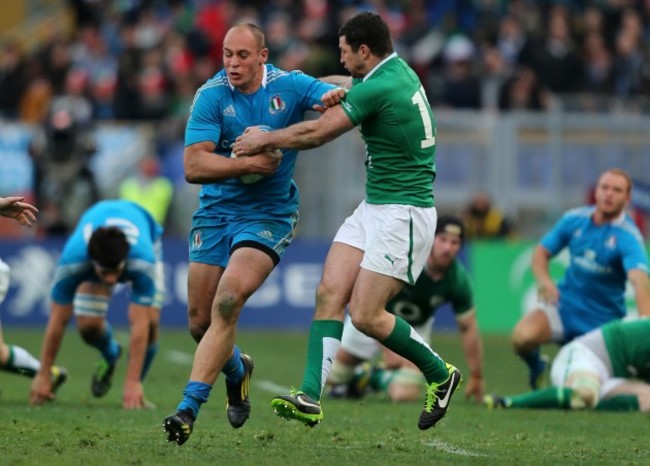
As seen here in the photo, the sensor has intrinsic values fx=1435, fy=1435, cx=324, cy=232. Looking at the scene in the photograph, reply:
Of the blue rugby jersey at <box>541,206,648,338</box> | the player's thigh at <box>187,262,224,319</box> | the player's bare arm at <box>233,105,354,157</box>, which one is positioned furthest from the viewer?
the blue rugby jersey at <box>541,206,648,338</box>

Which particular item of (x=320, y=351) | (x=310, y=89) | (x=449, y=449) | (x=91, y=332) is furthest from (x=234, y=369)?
(x=91, y=332)

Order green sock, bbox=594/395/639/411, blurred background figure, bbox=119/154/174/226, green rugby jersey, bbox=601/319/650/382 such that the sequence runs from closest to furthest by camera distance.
→ green rugby jersey, bbox=601/319/650/382 → green sock, bbox=594/395/639/411 → blurred background figure, bbox=119/154/174/226

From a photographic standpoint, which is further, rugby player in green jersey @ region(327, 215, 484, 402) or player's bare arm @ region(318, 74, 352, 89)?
rugby player in green jersey @ region(327, 215, 484, 402)

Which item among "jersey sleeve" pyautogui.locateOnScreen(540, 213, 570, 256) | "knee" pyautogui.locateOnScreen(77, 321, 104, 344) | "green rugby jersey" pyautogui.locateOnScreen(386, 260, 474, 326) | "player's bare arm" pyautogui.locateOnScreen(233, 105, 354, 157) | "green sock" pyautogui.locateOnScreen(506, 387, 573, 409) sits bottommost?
"green sock" pyautogui.locateOnScreen(506, 387, 573, 409)

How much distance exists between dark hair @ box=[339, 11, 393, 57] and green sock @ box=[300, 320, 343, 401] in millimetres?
1754

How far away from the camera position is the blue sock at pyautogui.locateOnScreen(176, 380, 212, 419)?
28.1 feet

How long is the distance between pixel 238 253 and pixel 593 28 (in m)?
17.9

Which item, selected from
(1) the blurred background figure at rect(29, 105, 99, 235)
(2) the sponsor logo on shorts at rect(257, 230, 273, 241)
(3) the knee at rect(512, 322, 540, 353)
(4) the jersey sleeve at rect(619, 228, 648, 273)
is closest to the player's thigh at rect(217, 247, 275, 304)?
(2) the sponsor logo on shorts at rect(257, 230, 273, 241)

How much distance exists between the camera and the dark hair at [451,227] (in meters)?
12.5

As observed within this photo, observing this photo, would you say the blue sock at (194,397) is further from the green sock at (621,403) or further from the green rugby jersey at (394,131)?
the green sock at (621,403)

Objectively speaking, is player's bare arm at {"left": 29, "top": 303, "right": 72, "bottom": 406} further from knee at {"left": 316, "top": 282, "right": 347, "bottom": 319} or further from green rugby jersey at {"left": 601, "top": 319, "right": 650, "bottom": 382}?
green rugby jersey at {"left": 601, "top": 319, "right": 650, "bottom": 382}

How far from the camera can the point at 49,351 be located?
1154 centimetres

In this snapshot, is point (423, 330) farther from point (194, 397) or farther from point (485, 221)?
point (485, 221)

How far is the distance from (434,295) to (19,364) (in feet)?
12.1
